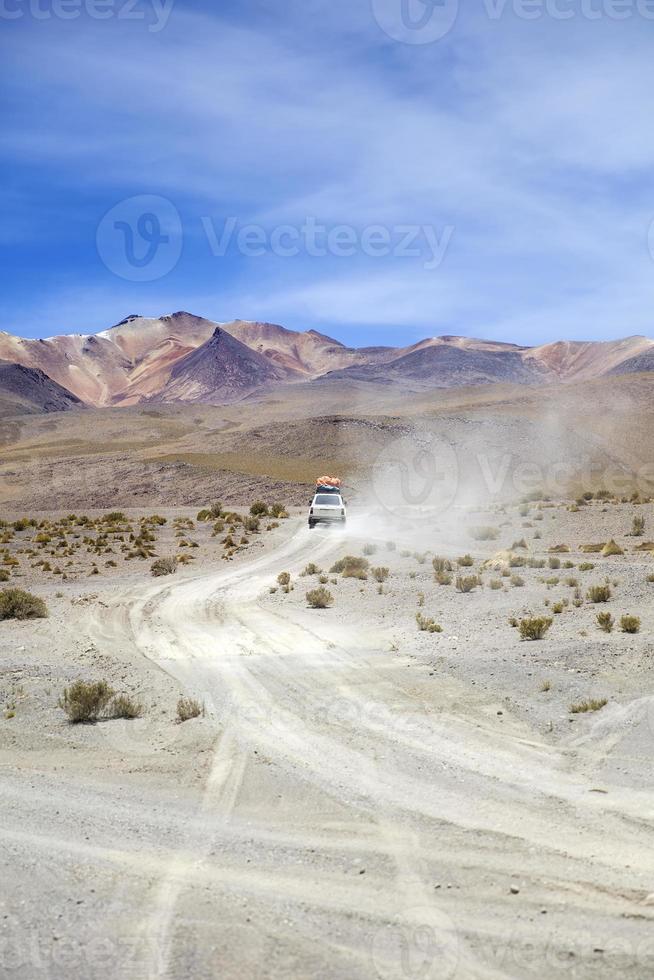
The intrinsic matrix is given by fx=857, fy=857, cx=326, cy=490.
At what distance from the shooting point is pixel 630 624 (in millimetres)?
14422

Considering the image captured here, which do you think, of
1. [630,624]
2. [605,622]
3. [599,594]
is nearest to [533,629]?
[605,622]

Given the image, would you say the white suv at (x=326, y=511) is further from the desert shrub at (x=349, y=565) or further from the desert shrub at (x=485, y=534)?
the desert shrub at (x=349, y=565)

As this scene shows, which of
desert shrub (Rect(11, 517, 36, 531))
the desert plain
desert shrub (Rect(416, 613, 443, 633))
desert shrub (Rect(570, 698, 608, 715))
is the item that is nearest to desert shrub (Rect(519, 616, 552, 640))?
the desert plain

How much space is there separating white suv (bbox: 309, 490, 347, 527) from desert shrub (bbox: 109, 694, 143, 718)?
29.3 m

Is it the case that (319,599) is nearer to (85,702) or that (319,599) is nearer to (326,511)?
(85,702)

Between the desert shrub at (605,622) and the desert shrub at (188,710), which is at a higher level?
the desert shrub at (605,622)

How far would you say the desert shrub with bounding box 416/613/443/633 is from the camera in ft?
52.0

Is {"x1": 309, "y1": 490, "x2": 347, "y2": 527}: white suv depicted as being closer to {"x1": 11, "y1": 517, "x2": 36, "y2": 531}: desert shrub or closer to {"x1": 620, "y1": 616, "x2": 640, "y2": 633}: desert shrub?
{"x1": 11, "y1": 517, "x2": 36, "y2": 531}: desert shrub

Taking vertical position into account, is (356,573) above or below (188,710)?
above

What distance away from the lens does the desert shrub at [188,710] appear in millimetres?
10398

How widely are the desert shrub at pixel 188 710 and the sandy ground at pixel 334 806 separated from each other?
167mm

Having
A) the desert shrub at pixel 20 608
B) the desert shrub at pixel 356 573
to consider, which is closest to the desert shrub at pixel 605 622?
the desert shrub at pixel 356 573
